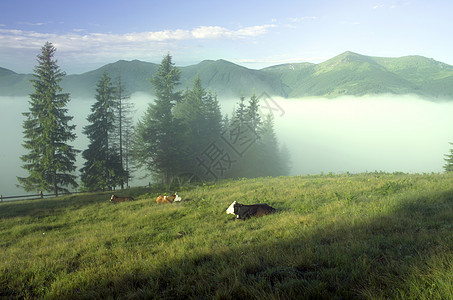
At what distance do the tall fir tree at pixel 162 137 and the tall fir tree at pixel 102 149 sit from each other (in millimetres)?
3420

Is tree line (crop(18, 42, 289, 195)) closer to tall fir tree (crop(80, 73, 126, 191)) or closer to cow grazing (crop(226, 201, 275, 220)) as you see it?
tall fir tree (crop(80, 73, 126, 191))

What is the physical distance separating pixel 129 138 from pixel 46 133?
32.5 ft

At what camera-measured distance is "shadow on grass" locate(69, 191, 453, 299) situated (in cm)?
327

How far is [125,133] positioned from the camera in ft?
112

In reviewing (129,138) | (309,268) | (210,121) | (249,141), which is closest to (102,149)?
(129,138)

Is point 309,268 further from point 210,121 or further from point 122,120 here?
point 210,121

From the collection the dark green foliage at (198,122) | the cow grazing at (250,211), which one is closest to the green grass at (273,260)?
the cow grazing at (250,211)

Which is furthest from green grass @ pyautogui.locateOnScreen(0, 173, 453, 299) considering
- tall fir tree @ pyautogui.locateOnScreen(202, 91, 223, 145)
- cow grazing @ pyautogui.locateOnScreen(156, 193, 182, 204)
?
tall fir tree @ pyautogui.locateOnScreen(202, 91, 223, 145)

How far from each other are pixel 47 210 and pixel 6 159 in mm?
109851

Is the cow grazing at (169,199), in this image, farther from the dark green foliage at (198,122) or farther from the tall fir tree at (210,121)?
the tall fir tree at (210,121)

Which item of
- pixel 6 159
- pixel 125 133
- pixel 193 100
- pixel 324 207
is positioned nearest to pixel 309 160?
pixel 193 100

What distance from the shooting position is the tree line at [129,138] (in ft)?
91.5

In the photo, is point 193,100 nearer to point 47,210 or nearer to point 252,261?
point 47,210

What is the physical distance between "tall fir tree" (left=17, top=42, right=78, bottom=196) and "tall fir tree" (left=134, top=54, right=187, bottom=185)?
907cm
